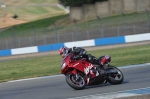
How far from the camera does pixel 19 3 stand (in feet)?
332

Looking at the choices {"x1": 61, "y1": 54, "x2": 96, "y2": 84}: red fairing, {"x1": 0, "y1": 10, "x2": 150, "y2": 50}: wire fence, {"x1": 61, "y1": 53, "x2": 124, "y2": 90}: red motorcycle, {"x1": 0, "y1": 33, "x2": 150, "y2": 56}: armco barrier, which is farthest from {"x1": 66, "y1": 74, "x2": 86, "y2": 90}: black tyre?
{"x1": 0, "y1": 10, "x2": 150, "y2": 50}: wire fence

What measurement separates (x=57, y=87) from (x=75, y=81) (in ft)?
4.28

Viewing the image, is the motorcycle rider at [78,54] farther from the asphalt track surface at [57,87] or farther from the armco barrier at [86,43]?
the armco barrier at [86,43]

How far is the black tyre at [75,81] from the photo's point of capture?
1188cm

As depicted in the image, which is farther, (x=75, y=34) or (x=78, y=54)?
(x=75, y=34)

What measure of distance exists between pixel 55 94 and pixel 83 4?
41544 mm

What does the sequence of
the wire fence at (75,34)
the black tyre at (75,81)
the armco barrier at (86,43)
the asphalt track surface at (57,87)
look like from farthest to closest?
1. the wire fence at (75,34)
2. the armco barrier at (86,43)
3. the black tyre at (75,81)
4. the asphalt track surface at (57,87)

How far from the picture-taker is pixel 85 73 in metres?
12.0

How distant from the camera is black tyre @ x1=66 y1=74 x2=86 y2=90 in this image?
11875 mm

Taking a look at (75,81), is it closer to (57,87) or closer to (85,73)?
(85,73)

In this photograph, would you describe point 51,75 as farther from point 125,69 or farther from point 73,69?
point 73,69

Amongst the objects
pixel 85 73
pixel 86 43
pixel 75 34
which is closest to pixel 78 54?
pixel 85 73

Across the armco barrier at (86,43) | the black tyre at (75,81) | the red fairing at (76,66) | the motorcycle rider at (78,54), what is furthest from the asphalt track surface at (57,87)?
the armco barrier at (86,43)

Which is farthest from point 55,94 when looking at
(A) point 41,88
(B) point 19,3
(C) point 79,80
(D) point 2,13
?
(B) point 19,3
